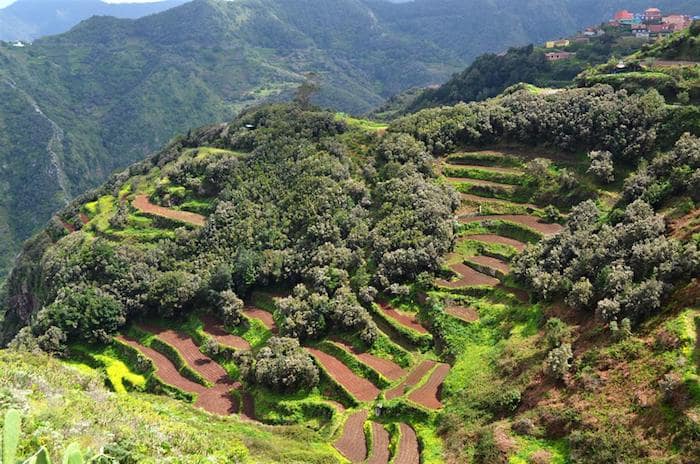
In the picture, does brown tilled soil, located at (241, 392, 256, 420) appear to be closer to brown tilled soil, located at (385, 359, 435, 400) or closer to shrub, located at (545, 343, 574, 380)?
brown tilled soil, located at (385, 359, 435, 400)

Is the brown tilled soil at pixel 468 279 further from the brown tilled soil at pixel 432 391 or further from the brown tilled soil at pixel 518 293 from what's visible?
the brown tilled soil at pixel 432 391

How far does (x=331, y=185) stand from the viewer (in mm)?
59688

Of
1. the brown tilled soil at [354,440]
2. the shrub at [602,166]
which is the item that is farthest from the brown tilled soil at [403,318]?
→ the shrub at [602,166]

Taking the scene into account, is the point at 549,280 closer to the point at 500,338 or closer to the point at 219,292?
the point at 500,338

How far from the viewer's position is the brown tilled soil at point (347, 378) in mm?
38562

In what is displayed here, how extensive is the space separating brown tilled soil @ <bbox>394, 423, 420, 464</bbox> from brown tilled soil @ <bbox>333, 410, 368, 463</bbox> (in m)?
2.22

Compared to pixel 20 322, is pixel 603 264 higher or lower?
higher

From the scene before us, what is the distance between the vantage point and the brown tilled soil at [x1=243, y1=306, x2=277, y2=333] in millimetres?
49722

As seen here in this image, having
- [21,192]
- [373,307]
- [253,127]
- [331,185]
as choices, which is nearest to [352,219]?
[331,185]

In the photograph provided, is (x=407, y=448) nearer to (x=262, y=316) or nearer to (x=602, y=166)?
(x=262, y=316)

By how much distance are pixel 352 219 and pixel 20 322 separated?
1940 inches

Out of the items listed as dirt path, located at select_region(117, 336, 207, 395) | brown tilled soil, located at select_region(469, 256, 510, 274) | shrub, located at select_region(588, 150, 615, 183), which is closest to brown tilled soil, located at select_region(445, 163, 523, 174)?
shrub, located at select_region(588, 150, 615, 183)

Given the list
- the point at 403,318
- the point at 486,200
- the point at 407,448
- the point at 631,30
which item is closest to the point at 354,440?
the point at 407,448

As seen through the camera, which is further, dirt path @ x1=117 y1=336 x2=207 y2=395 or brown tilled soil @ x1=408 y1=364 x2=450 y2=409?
dirt path @ x1=117 y1=336 x2=207 y2=395
